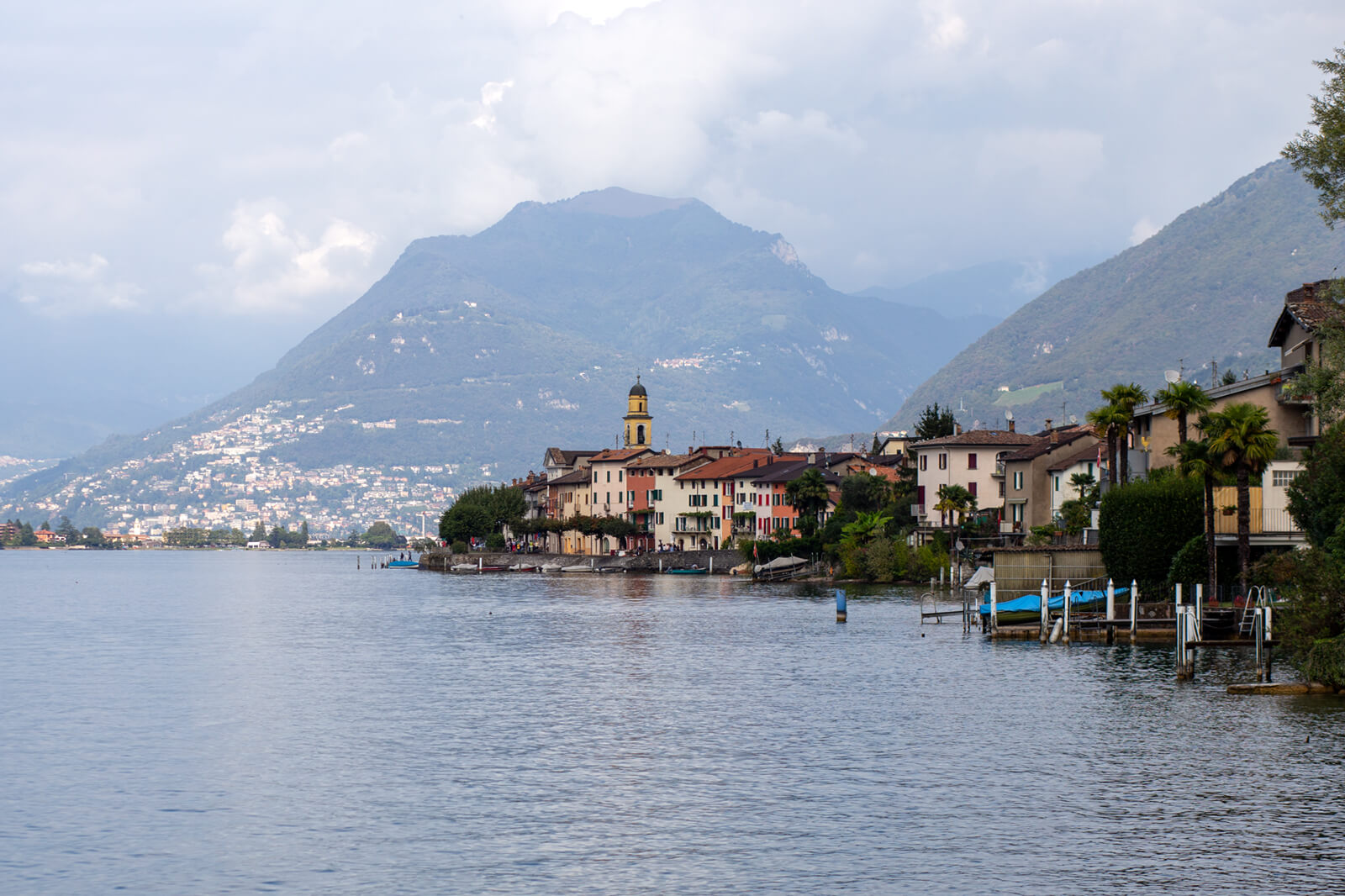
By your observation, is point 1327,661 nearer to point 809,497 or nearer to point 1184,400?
point 1184,400

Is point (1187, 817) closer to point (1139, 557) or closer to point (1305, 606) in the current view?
point (1305, 606)

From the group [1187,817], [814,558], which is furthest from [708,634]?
[814,558]

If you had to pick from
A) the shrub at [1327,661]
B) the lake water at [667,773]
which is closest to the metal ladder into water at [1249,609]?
the lake water at [667,773]

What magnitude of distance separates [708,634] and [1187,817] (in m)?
57.7

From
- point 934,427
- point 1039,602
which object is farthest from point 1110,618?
point 934,427

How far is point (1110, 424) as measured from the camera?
86750 mm

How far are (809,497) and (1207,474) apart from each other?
102m

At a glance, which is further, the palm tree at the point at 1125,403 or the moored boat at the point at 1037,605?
the palm tree at the point at 1125,403

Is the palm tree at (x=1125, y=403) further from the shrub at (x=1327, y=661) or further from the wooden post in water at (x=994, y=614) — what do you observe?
the shrub at (x=1327, y=661)

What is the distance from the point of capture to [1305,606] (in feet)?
167

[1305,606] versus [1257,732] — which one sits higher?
[1305,606]

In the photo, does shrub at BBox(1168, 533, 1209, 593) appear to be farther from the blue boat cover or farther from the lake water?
the lake water

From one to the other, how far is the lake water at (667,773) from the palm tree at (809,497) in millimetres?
88473

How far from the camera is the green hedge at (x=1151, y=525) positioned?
77.8 metres
